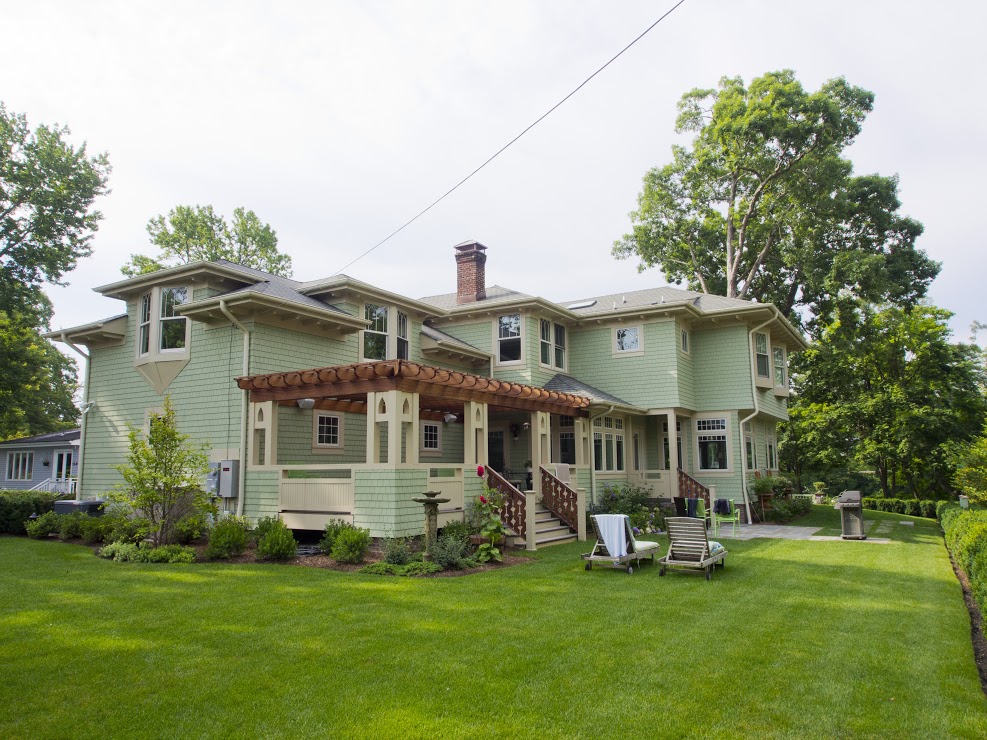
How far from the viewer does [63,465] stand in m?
28.2

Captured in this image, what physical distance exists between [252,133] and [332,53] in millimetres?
1977

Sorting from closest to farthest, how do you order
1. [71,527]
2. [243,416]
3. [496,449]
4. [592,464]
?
[243,416]
[71,527]
[592,464]
[496,449]

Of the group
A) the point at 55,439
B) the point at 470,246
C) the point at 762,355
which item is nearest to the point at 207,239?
the point at 55,439

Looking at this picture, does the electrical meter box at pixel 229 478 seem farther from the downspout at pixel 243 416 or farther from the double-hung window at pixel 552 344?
the double-hung window at pixel 552 344

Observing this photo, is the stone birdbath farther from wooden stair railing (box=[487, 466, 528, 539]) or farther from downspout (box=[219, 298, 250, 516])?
downspout (box=[219, 298, 250, 516])

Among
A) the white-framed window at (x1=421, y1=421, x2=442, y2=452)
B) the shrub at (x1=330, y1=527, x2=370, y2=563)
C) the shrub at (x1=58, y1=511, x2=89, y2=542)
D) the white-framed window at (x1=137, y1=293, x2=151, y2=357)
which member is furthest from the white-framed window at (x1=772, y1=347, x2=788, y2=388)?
the shrub at (x1=58, y1=511, x2=89, y2=542)

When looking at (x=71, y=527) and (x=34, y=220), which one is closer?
(x=71, y=527)

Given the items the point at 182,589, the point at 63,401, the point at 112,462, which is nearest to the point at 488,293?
the point at 112,462

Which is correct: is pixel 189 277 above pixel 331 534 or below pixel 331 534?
above

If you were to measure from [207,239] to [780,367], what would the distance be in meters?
27.4

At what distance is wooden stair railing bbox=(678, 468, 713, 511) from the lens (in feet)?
61.5

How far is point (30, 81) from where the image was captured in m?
7.94

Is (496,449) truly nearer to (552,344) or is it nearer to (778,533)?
(552,344)

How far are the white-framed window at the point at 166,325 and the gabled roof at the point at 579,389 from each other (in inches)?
372
